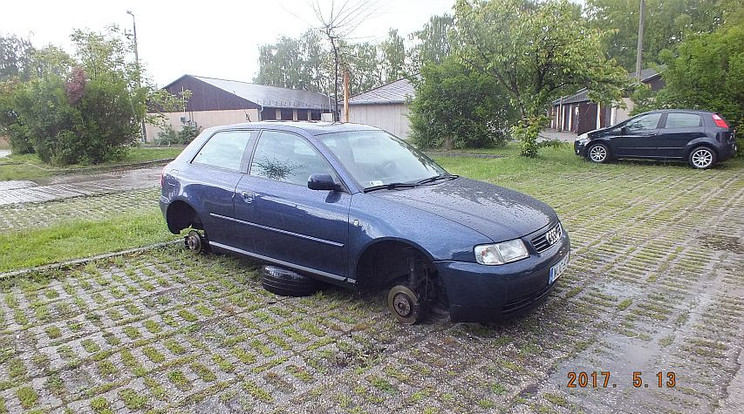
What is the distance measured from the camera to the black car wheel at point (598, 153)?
13355 millimetres

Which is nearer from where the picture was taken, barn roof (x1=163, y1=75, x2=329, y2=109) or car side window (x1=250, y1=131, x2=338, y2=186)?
car side window (x1=250, y1=131, x2=338, y2=186)

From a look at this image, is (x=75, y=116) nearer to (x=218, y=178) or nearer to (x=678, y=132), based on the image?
(x=218, y=178)

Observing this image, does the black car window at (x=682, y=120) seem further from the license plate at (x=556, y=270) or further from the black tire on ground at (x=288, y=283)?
the black tire on ground at (x=288, y=283)

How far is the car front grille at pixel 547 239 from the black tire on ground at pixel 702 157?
34.3 feet

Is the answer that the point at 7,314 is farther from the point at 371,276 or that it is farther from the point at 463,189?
the point at 463,189

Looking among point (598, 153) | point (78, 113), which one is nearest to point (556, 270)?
A: point (598, 153)

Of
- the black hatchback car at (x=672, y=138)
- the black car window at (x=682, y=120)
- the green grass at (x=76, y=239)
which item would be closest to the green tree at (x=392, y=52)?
the black hatchback car at (x=672, y=138)

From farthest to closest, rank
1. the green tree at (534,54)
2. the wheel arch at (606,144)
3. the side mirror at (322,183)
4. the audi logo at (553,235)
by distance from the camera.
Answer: the wheel arch at (606,144)
the green tree at (534,54)
the side mirror at (322,183)
the audi logo at (553,235)

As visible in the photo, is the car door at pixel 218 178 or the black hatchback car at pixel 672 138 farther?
the black hatchback car at pixel 672 138

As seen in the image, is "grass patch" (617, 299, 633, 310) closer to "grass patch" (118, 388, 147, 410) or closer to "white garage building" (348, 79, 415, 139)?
"grass patch" (118, 388, 147, 410)

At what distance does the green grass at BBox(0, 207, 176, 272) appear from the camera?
5287 millimetres

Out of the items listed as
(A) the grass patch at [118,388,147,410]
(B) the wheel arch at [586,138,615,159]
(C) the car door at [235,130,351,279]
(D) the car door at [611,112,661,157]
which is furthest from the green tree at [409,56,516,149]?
(A) the grass patch at [118,388,147,410]

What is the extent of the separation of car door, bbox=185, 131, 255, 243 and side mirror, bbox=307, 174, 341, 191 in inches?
41.6

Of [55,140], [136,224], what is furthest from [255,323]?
[55,140]
